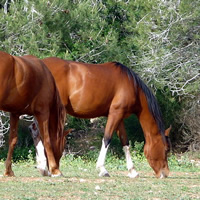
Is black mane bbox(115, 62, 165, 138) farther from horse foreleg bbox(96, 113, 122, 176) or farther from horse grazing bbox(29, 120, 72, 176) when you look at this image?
horse grazing bbox(29, 120, 72, 176)

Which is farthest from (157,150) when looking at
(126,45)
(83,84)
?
(126,45)

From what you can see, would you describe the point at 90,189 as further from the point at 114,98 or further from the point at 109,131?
the point at 114,98

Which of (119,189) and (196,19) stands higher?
(196,19)

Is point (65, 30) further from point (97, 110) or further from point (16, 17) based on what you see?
point (97, 110)

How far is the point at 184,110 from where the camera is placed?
15164 millimetres

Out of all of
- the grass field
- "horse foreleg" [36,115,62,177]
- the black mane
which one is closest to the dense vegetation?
the black mane

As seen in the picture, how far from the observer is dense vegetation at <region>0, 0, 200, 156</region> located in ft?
43.2

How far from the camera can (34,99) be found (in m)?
7.94

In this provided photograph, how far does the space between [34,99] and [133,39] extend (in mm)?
6331

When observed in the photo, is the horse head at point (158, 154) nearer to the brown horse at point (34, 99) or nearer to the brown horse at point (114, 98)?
the brown horse at point (114, 98)

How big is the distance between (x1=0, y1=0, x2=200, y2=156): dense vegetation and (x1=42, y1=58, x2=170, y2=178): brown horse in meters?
3.45

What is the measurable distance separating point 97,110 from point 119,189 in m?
3.00

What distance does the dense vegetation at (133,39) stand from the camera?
13.2m

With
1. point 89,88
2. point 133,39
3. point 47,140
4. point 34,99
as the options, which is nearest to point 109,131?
point 89,88
